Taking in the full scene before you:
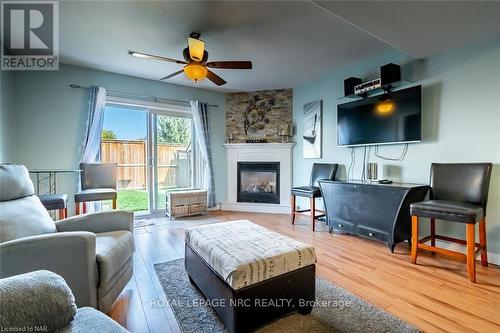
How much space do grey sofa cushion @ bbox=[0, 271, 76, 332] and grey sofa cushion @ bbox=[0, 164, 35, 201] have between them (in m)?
1.14

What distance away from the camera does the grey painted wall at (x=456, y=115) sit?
2.24 metres

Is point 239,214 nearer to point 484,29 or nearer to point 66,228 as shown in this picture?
point 66,228

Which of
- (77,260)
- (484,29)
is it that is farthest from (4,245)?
(484,29)

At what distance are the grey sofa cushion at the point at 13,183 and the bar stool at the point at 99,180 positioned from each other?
147 centimetres

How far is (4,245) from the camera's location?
3.92 ft

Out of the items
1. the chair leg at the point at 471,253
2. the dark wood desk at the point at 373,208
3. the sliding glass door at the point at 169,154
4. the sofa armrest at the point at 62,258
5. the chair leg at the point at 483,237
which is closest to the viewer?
the sofa armrest at the point at 62,258

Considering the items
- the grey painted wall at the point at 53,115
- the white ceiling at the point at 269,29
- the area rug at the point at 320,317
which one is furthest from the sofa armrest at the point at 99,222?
the grey painted wall at the point at 53,115

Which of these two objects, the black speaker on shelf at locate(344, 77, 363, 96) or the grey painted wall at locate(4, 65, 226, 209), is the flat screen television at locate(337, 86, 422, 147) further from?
the grey painted wall at locate(4, 65, 226, 209)

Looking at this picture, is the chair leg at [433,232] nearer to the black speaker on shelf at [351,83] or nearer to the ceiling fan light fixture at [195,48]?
the black speaker on shelf at [351,83]

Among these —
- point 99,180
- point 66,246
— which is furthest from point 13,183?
point 99,180

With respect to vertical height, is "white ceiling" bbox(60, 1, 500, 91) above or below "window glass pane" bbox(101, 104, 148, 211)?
above

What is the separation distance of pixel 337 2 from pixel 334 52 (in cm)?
141

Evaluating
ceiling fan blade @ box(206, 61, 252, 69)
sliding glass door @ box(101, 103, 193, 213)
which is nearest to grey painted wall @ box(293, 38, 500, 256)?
ceiling fan blade @ box(206, 61, 252, 69)

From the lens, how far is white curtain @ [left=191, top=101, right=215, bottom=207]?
451 cm
